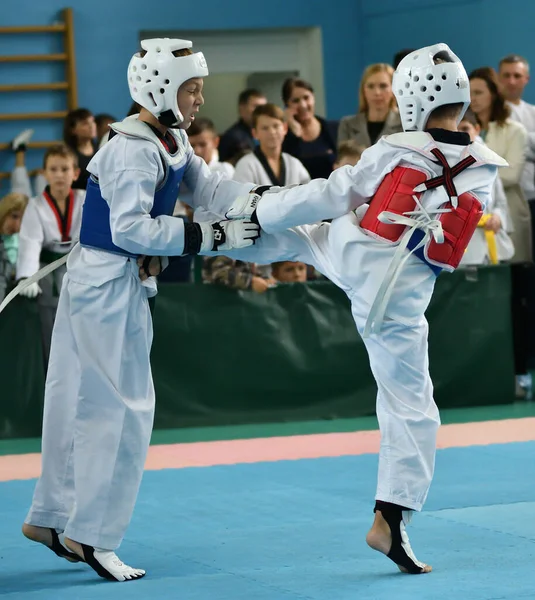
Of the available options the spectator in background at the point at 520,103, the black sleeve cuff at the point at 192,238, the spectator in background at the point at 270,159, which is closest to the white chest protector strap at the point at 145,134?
the black sleeve cuff at the point at 192,238

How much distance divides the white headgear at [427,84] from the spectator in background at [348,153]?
11.4 feet

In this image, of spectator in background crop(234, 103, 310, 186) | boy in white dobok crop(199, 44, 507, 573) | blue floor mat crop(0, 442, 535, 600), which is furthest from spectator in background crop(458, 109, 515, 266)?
boy in white dobok crop(199, 44, 507, 573)

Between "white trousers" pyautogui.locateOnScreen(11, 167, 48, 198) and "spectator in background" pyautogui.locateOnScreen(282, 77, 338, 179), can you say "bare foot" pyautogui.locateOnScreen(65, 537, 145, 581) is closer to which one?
"spectator in background" pyautogui.locateOnScreen(282, 77, 338, 179)

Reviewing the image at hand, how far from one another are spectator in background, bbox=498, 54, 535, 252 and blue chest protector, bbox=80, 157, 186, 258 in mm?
5421

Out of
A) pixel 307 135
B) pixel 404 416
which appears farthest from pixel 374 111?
pixel 404 416

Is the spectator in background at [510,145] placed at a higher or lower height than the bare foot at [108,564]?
higher

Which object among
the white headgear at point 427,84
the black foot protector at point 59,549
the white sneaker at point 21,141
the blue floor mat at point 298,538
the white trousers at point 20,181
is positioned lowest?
the blue floor mat at point 298,538

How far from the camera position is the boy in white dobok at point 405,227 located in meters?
4.03

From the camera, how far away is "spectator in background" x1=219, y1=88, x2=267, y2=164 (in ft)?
29.3

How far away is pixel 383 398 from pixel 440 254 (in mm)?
531

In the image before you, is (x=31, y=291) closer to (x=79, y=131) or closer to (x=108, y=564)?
(x=79, y=131)

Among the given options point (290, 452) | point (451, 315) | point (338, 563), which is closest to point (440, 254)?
point (338, 563)

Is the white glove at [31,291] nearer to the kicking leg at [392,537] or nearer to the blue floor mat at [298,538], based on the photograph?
the blue floor mat at [298,538]

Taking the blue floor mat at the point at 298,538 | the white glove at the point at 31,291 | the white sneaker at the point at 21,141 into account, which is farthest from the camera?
the white sneaker at the point at 21,141
